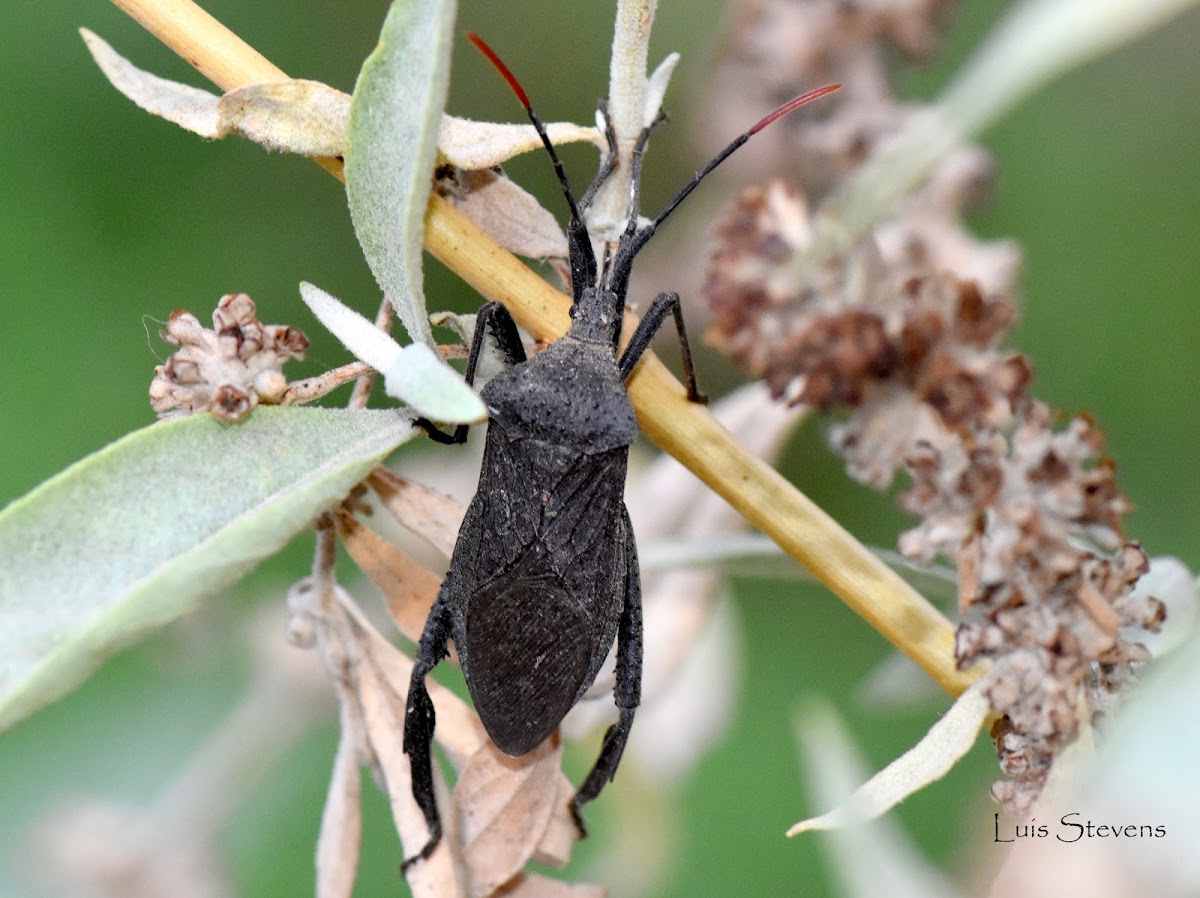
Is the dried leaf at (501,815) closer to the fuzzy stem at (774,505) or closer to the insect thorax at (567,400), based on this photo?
the fuzzy stem at (774,505)

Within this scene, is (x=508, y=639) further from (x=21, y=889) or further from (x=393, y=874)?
(x=393, y=874)

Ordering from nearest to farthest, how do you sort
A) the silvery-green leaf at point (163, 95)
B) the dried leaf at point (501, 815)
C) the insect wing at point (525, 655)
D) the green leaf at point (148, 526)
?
the green leaf at point (148, 526) → the silvery-green leaf at point (163, 95) → the dried leaf at point (501, 815) → the insect wing at point (525, 655)

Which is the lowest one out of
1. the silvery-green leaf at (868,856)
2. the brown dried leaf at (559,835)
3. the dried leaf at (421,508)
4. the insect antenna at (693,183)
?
the brown dried leaf at (559,835)

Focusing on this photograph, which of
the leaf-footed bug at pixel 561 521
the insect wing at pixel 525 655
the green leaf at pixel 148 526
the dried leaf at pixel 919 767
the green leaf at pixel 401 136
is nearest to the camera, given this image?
the green leaf at pixel 148 526

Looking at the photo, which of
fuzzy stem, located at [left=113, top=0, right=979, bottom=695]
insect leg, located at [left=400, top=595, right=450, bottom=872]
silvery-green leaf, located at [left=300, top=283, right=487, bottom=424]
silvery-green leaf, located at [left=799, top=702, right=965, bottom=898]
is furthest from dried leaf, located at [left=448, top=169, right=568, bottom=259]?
silvery-green leaf, located at [left=799, top=702, right=965, bottom=898]

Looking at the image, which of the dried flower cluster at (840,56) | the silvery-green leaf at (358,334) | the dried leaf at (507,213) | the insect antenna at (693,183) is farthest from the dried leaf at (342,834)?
the dried flower cluster at (840,56)

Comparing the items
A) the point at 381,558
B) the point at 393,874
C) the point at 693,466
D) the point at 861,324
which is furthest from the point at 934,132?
the point at 393,874

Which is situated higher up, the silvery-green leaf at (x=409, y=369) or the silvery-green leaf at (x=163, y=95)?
the silvery-green leaf at (x=163, y=95)
